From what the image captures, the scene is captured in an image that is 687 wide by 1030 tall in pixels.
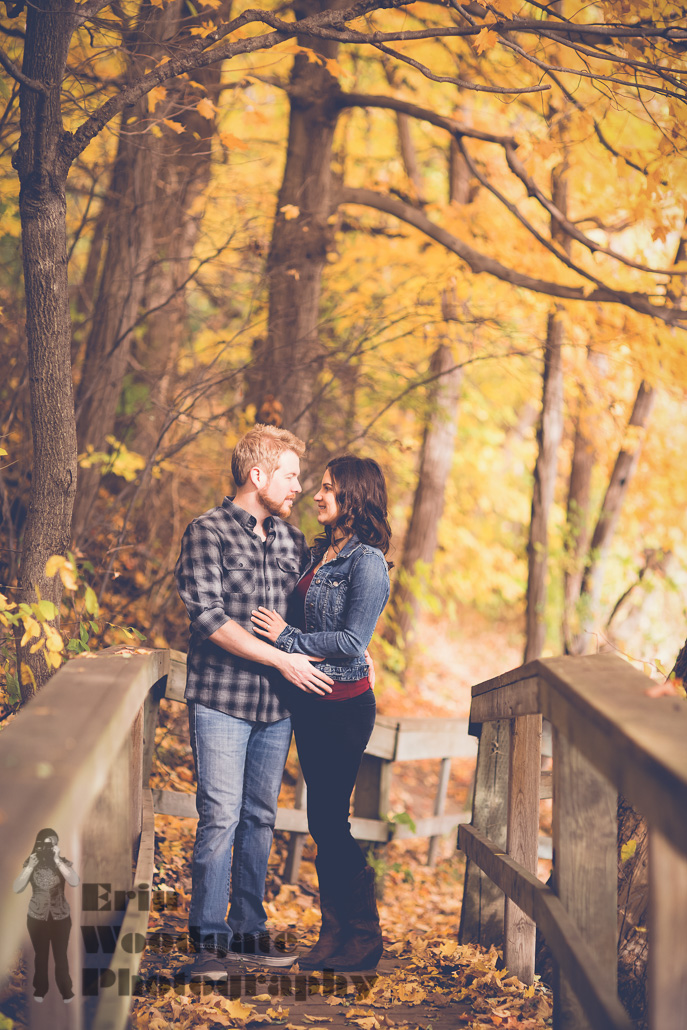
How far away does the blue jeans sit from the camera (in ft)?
10.3

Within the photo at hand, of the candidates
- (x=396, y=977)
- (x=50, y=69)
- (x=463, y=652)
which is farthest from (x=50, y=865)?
(x=463, y=652)

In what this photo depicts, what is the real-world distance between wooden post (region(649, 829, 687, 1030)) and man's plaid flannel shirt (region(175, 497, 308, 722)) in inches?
76.0

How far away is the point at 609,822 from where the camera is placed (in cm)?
230

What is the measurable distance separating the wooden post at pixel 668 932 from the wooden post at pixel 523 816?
1.63 m

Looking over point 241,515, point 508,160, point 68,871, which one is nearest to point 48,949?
point 68,871

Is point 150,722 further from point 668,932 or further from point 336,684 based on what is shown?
point 668,932

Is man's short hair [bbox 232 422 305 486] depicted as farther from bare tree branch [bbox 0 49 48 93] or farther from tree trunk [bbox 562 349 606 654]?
tree trunk [bbox 562 349 606 654]

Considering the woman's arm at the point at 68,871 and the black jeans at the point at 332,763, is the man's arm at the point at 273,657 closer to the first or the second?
the black jeans at the point at 332,763

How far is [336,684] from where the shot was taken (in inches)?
130

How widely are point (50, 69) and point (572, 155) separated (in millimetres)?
4634

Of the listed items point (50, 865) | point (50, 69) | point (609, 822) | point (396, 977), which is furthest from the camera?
point (396, 977)

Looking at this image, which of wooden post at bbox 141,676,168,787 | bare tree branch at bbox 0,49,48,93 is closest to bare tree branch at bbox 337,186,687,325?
bare tree branch at bbox 0,49,48,93

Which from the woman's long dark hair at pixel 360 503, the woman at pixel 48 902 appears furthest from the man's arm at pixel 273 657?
the woman at pixel 48 902

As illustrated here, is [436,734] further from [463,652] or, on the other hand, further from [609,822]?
[463,652]
